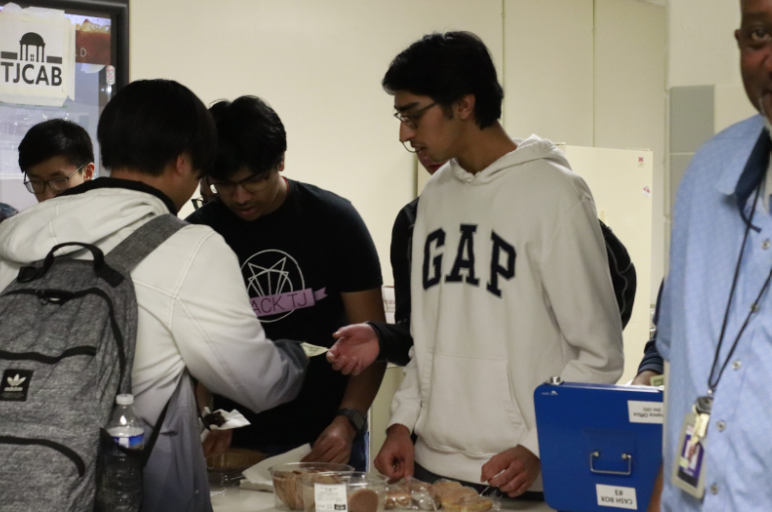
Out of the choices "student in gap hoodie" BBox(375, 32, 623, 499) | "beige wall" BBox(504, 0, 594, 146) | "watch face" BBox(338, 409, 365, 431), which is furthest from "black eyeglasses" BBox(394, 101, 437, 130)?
"beige wall" BBox(504, 0, 594, 146)

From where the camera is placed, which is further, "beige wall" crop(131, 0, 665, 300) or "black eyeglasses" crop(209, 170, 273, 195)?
"beige wall" crop(131, 0, 665, 300)

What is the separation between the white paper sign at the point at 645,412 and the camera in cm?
136

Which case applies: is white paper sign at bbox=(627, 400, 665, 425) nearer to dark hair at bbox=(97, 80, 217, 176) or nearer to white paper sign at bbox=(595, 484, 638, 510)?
white paper sign at bbox=(595, 484, 638, 510)

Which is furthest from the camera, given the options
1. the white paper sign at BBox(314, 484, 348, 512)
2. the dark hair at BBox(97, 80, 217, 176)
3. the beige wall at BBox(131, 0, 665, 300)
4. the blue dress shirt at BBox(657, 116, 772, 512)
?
the beige wall at BBox(131, 0, 665, 300)

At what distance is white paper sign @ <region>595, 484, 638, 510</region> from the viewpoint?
1.41 m

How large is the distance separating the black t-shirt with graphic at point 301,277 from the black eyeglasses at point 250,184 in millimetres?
142

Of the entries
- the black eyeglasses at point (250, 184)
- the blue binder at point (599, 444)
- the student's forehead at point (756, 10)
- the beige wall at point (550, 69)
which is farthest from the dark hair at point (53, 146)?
the beige wall at point (550, 69)

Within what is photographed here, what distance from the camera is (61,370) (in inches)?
50.2

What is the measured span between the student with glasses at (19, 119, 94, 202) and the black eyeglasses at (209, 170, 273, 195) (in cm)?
76

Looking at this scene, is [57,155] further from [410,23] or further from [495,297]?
[410,23]

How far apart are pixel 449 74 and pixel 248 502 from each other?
104 centimetres

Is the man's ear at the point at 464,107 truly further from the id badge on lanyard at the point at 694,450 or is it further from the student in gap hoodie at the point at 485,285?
the id badge on lanyard at the point at 694,450

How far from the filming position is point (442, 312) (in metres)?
1.88

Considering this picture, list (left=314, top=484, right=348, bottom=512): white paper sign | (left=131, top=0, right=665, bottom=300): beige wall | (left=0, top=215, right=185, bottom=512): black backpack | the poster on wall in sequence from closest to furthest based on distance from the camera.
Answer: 1. (left=0, top=215, right=185, bottom=512): black backpack
2. (left=314, top=484, right=348, bottom=512): white paper sign
3. the poster on wall
4. (left=131, top=0, right=665, bottom=300): beige wall
